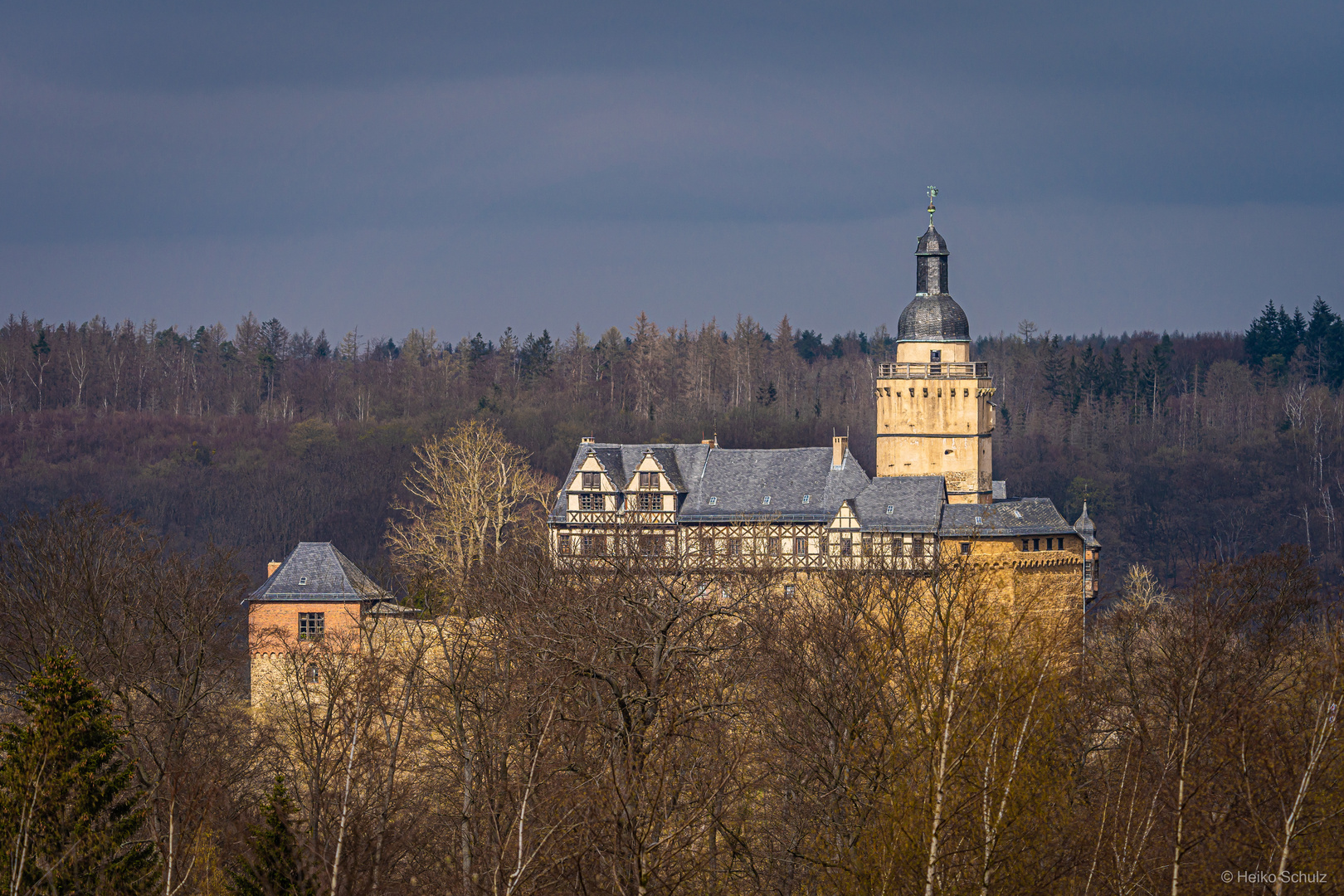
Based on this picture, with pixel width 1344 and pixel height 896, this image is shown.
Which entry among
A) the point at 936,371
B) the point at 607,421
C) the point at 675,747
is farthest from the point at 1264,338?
the point at 675,747

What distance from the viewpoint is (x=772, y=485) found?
6588 cm

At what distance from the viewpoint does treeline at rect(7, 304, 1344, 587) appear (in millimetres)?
121188

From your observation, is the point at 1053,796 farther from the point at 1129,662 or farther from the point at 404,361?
the point at 404,361

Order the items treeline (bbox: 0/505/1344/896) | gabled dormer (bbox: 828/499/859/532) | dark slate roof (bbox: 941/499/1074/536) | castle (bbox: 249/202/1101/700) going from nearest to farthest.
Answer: treeline (bbox: 0/505/1344/896), castle (bbox: 249/202/1101/700), dark slate roof (bbox: 941/499/1074/536), gabled dormer (bbox: 828/499/859/532)

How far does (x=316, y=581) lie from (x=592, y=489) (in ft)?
40.0

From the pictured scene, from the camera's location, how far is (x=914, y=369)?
66.8 metres

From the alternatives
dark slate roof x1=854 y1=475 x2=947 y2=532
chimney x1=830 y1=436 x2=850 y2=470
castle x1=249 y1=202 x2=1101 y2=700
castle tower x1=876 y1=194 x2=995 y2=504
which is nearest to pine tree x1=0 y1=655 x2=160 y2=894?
castle x1=249 y1=202 x2=1101 y2=700

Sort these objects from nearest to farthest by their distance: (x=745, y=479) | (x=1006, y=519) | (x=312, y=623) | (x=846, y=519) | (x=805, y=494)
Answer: (x=312, y=623), (x=1006, y=519), (x=846, y=519), (x=805, y=494), (x=745, y=479)

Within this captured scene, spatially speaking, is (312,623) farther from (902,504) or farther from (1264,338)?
(1264,338)

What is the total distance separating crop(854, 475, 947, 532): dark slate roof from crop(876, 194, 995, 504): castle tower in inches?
84.6

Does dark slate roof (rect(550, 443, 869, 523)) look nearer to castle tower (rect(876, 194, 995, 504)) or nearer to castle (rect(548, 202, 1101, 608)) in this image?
castle (rect(548, 202, 1101, 608))

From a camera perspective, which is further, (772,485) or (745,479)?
(745,479)

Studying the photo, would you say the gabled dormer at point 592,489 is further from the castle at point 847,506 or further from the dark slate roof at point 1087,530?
the dark slate roof at point 1087,530

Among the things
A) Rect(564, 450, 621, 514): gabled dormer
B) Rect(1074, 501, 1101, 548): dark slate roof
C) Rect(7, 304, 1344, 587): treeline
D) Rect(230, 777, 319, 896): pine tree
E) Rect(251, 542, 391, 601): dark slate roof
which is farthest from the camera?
Rect(7, 304, 1344, 587): treeline
